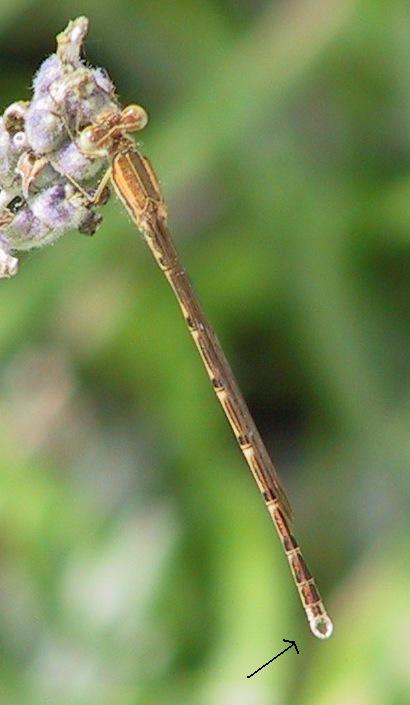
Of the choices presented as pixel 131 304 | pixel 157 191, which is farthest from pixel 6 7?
pixel 157 191

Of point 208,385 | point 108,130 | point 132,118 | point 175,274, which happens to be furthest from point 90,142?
point 208,385

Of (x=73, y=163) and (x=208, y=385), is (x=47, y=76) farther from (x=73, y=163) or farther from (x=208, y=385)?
(x=208, y=385)

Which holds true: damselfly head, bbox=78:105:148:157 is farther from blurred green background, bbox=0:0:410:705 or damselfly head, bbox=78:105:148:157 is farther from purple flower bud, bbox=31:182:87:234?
blurred green background, bbox=0:0:410:705

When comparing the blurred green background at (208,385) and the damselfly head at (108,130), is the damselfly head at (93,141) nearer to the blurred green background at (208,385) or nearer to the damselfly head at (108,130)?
the damselfly head at (108,130)

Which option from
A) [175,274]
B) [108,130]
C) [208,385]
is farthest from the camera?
[208,385]

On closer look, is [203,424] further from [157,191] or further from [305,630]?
[157,191]

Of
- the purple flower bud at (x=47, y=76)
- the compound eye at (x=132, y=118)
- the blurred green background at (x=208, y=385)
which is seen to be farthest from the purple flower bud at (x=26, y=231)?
the blurred green background at (x=208, y=385)
